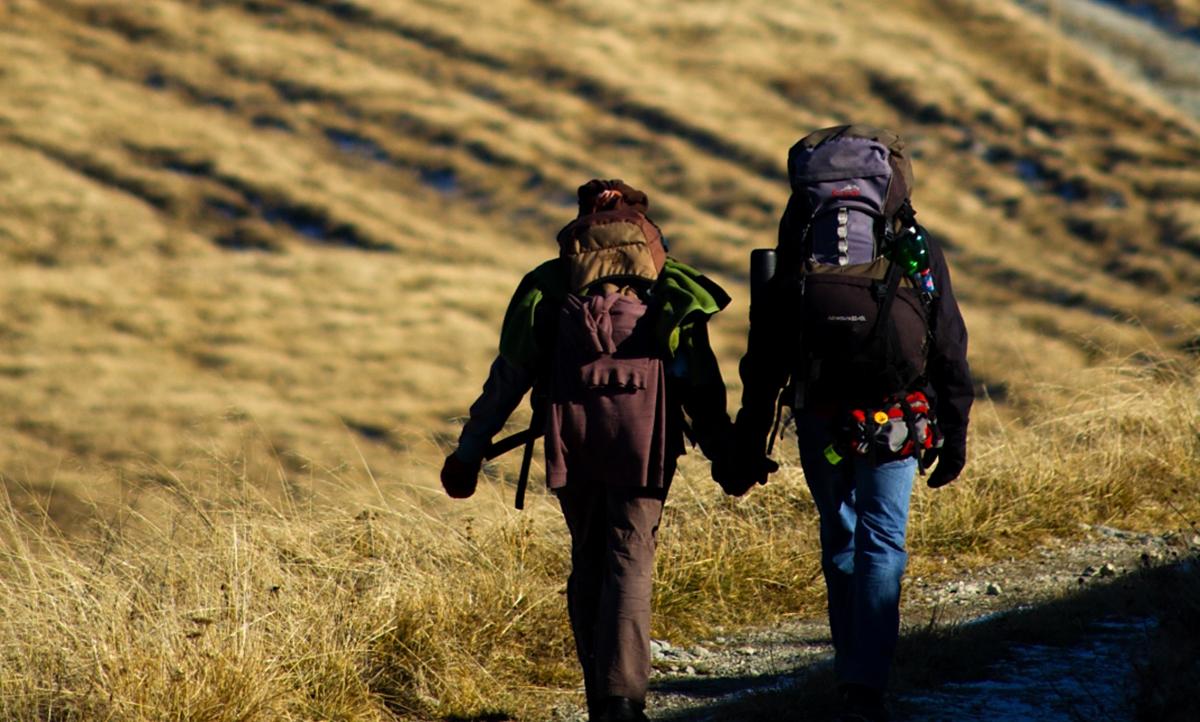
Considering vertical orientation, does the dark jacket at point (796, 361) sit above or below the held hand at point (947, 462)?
above

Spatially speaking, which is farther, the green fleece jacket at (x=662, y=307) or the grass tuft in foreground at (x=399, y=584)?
the grass tuft in foreground at (x=399, y=584)

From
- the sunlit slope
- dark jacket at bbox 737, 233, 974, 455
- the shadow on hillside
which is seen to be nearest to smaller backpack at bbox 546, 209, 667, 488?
dark jacket at bbox 737, 233, 974, 455

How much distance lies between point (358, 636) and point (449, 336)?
16.6 meters

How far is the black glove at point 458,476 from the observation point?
4098 millimetres

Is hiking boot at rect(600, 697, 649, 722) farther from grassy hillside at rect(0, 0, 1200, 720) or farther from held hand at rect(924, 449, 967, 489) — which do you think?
held hand at rect(924, 449, 967, 489)

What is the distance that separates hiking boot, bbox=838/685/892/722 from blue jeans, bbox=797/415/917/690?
2 centimetres

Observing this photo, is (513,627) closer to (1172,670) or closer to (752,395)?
(752,395)

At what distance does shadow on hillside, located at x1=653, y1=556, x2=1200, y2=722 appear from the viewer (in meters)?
3.91

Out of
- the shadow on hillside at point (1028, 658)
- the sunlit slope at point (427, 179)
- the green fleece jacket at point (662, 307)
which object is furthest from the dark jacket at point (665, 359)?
the sunlit slope at point (427, 179)

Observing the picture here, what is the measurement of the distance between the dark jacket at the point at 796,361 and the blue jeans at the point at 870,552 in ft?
0.38

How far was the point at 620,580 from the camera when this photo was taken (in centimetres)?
387

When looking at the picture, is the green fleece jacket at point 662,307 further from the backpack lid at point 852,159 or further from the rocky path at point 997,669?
the rocky path at point 997,669

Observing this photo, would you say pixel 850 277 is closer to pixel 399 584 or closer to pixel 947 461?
pixel 947 461

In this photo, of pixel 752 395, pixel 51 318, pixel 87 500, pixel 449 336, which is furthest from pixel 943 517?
pixel 51 318
